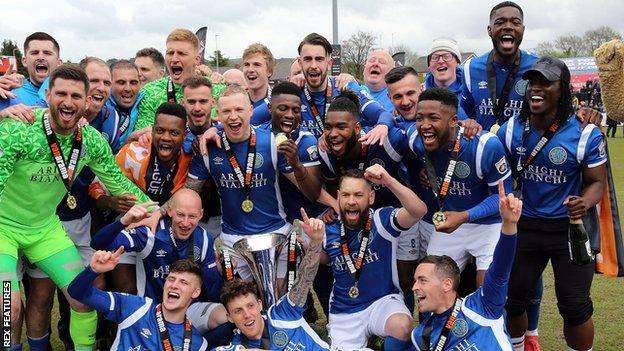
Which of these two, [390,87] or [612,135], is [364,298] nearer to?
[390,87]

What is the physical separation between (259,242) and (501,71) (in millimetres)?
2381

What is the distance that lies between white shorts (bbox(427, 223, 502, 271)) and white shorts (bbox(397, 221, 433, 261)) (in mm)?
299

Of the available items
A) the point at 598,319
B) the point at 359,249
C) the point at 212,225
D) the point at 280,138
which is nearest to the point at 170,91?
the point at 212,225

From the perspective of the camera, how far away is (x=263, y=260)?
16.3 ft

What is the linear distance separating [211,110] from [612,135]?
25369mm

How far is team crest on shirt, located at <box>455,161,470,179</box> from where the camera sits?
189 inches

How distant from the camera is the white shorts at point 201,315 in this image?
16.7 ft

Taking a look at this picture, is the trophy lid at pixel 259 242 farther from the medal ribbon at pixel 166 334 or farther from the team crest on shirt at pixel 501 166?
the team crest on shirt at pixel 501 166

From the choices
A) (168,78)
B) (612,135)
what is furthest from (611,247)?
(612,135)

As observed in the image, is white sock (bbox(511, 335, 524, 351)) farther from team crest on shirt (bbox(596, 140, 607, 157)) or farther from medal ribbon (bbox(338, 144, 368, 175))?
medal ribbon (bbox(338, 144, 368, 175))

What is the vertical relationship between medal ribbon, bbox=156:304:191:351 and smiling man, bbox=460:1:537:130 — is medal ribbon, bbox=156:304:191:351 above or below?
below

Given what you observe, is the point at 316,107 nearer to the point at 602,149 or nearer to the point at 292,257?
the point at 292,257

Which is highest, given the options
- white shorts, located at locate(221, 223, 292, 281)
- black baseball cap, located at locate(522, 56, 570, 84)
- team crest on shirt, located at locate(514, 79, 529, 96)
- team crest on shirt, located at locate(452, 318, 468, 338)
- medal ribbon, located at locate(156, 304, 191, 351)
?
black baseball cap, located at locate(522, 56, 570, 84)

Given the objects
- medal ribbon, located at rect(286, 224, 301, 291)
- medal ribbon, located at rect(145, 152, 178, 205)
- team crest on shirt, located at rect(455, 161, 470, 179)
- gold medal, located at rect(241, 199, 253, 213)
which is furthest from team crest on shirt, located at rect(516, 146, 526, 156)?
medal ribbon, located at rect(145, 152, 178, 205)
